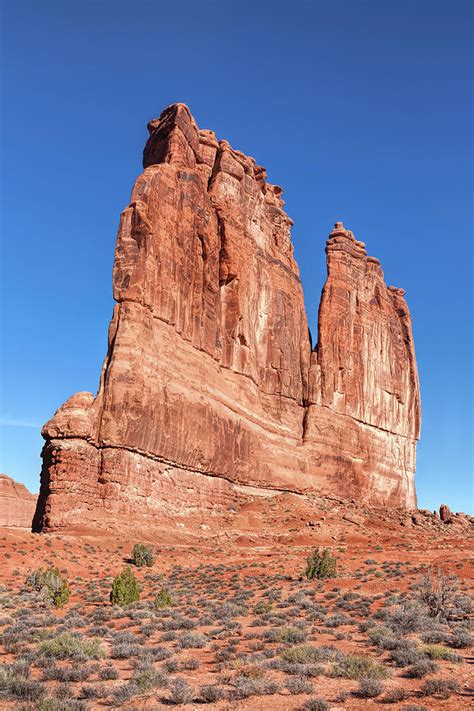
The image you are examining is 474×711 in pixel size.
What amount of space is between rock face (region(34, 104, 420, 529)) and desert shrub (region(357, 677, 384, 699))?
25418 millimetres

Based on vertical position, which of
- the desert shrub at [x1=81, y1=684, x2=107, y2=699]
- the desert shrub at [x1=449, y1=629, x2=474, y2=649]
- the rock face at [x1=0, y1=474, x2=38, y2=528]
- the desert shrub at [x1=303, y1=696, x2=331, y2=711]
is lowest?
the desert shrub at [x1=81, y1=684, x2=107, y2=699]

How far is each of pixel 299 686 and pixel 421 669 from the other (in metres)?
2.06

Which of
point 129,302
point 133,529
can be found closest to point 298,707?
point 133,529

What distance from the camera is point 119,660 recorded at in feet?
39.0

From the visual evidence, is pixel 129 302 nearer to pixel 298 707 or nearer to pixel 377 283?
pixel 298 707

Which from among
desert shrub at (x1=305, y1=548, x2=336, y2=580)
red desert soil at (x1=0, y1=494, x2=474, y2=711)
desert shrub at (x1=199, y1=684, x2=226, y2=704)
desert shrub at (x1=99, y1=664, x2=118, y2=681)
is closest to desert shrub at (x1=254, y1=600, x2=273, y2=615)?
red desert soil at (x1=0, y1=494, x2=474, y2=711)

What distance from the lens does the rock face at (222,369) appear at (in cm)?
A: 3566

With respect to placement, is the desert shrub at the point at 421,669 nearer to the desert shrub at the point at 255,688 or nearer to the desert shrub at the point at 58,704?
the desert shrub at the point at 255,688

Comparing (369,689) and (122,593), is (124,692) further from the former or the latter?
(122,593)

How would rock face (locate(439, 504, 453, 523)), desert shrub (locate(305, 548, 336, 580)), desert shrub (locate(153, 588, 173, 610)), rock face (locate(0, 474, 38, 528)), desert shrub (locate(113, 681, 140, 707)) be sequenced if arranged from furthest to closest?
rock face (locate(0, 474, 38, 528))
rock face (locate(439, 504, 453, 523))
desert shrub (locate(305, 548, 336, 580))
desert shrub (locate(153, 588, 173, 610))
desert shrub (locate(113, 681, 140, 707))

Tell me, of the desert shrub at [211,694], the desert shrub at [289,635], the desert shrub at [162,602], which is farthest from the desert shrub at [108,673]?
the desert shrub at [162,602]

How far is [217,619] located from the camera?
1633 centimetres

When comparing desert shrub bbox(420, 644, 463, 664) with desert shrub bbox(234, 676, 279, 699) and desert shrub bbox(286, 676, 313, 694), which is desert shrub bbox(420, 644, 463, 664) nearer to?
desert shrub bbox(286, 676, 313, 694)

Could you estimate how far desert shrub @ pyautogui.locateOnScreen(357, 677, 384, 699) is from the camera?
29.5 feet
